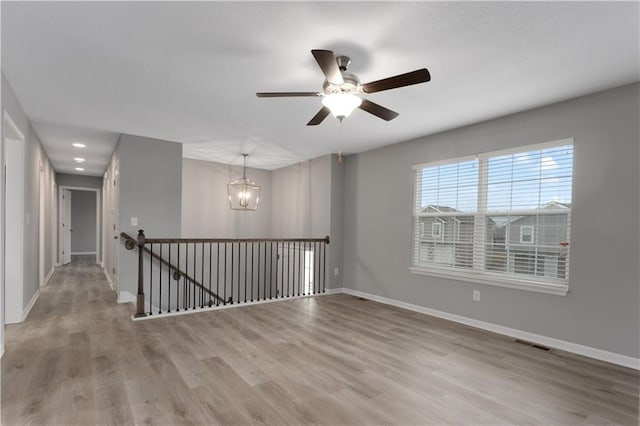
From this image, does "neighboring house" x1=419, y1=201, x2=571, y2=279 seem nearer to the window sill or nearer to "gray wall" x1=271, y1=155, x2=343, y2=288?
the window sill

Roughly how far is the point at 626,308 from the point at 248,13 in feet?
12.4

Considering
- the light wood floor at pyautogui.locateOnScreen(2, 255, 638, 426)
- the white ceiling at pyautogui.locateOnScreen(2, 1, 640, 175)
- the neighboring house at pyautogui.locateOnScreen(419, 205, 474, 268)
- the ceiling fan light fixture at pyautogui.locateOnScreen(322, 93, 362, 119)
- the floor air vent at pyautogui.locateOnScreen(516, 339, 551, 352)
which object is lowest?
the floor air vent at pyautogui.locateOnScreen(516, 339, 551, 352)

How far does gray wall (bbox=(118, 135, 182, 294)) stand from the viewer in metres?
4.66

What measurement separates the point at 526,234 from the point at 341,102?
2.56 meters

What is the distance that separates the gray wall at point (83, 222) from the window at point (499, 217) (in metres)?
11.4

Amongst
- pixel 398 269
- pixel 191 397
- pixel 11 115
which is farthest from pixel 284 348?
pixel 11 115

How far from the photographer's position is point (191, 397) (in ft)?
7.16

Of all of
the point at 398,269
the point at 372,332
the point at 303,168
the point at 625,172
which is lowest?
the point at 372,332

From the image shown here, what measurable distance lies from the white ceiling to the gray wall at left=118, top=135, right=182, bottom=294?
886mm

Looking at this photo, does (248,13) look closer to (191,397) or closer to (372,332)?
(191,397)

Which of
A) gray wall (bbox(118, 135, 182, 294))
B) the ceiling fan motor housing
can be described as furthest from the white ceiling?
gray wall (bbox(118, 135, 182, 294))

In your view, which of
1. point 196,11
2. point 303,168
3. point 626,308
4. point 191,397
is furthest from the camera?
point 303,168

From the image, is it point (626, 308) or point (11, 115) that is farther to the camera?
point (11, 115)

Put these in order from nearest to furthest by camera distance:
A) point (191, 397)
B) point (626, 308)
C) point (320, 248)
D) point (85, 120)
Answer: point (191, 397)
point (626, 308)
point (85, 120)
point (320, 248)
